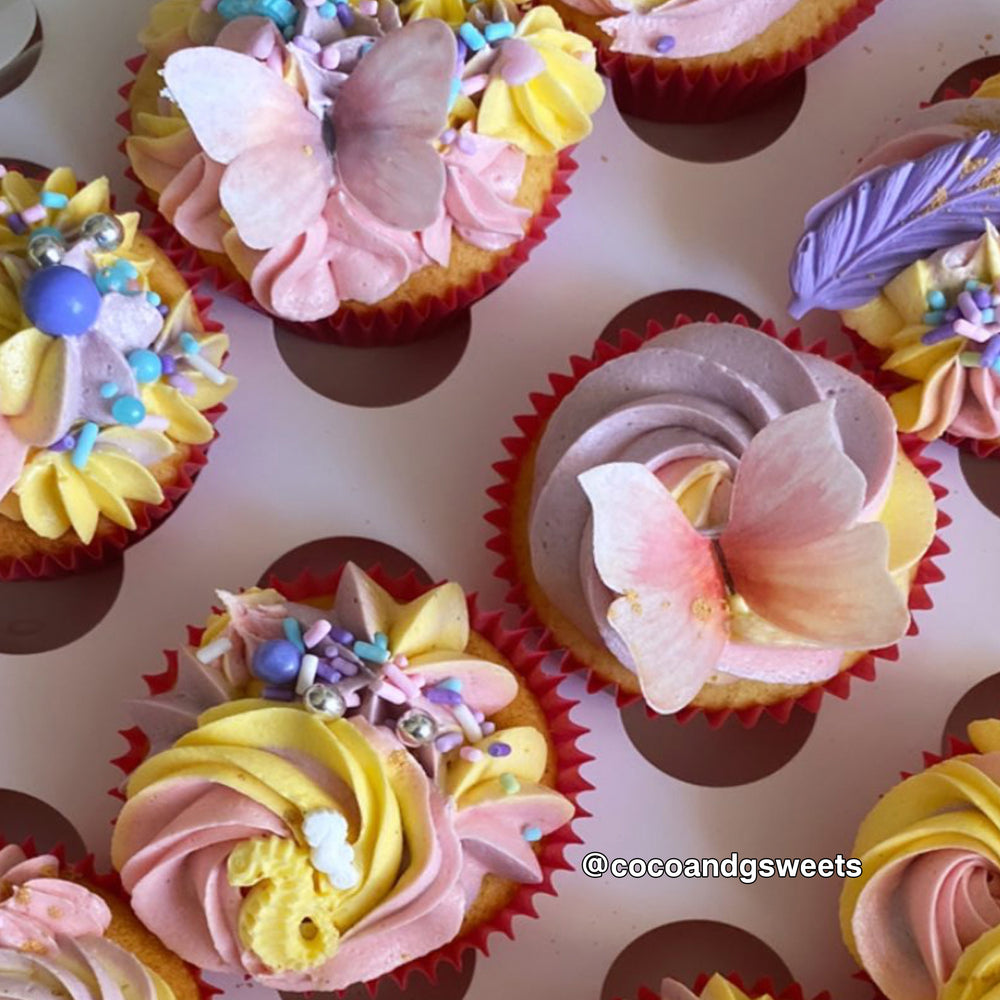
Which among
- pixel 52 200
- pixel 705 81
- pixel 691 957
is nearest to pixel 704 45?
pixel 705 81

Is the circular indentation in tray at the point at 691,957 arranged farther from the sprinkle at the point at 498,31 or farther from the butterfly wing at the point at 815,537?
the sprinkle at the point at 498,31

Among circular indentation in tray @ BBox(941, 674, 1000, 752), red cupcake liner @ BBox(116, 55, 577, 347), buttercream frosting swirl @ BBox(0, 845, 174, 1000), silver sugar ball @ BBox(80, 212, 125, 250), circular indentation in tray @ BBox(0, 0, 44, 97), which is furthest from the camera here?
circular indentation in tray @ BBox(0, 0, 44, 97)

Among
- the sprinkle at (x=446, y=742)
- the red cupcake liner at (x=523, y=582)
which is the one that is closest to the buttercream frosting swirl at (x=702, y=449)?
the red cupcake liner at (x=523, y=582)

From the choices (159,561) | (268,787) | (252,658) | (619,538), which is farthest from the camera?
(159,561)

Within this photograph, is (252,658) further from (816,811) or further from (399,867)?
(816,811)

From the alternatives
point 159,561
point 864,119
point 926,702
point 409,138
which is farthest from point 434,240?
point 926,702

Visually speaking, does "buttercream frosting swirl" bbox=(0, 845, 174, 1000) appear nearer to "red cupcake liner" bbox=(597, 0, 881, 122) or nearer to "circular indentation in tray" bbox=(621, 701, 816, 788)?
"circular indentation in tray" bbox=(621, 701, 816, 788)

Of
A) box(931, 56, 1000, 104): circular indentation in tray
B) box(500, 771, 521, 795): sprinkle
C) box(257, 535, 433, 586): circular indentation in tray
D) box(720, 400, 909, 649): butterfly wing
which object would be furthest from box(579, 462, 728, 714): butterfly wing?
box(931, 56, 1000, 104): circular indentation in tray
